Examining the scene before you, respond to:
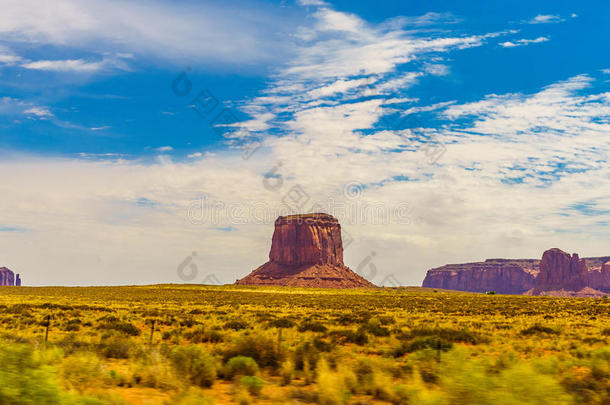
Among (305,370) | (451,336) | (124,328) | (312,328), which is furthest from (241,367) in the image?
(124,328)

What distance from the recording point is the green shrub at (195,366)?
1125 centimetres

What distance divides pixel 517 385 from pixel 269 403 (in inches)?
197

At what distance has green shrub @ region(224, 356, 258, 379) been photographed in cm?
1244

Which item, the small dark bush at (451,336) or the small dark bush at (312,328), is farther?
the small dark bush at (312,328)

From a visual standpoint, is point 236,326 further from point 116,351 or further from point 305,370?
point 305,370

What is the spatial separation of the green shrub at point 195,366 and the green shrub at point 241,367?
52 centimetres

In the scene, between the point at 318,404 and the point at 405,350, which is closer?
the point at 318,404

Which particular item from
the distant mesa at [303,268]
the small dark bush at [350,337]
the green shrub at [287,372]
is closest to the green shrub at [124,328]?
the small dark bush at [350,337]

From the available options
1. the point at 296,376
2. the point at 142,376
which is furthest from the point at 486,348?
the point at 142,376

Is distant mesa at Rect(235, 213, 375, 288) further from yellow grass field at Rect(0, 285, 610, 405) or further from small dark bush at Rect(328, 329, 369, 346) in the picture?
yellow grass field at Rect(0, 285, 610, 405)

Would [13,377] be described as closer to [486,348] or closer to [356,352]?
[356,352]

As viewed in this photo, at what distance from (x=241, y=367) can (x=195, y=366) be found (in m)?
1.60

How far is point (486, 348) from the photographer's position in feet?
61.5

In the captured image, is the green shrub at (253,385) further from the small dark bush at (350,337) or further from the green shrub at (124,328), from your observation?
the green shrub at (124,328)
